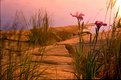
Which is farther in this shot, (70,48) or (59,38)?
(59,38)

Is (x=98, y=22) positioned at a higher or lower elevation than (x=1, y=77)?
higher

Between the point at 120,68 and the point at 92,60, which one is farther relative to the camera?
the point at 120,68

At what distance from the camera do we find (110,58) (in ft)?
10.2

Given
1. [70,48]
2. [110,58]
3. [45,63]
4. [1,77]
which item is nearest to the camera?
[1,77]

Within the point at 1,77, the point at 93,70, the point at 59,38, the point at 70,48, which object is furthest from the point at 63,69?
the point at 59,38

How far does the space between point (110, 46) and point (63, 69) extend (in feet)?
2.67

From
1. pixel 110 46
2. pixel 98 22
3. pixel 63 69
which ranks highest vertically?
pixel 98 22

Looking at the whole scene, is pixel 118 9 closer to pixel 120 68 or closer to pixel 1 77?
pixel 120 68

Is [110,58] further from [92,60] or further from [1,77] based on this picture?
[1,77]

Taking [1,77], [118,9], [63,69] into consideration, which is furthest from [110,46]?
[1,77]

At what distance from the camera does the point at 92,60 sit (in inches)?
104

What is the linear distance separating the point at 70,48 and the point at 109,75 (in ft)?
8.40

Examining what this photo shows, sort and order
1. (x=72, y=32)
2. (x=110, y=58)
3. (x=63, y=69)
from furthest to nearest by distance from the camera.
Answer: (x=72, y=32) → (x=63, y=69) → (x=110, y=58)

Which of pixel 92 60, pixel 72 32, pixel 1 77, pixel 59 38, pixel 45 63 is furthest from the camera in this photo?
pixel 72 32
